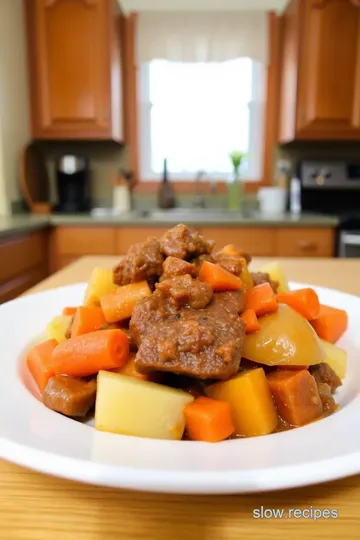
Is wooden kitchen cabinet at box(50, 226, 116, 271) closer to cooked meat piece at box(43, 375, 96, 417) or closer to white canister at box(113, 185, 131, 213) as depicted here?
white canister at box(113, 185, 131, 213)

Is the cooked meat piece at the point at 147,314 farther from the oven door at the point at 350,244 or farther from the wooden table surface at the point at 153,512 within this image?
the oven door at the point at 350,244

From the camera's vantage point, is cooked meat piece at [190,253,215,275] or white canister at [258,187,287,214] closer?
cooked meat piece at [190,253,215,275]

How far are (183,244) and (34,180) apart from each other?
12.2ft

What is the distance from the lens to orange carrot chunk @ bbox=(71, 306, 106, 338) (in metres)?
0.99

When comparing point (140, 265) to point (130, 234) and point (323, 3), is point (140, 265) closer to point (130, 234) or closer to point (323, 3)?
point (130, 234)

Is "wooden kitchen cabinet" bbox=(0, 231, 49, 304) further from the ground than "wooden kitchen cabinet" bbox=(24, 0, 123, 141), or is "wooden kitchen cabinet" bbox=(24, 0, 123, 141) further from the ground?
"wooden kitchen cabinet" bbox=(24, 0, 123, 141)

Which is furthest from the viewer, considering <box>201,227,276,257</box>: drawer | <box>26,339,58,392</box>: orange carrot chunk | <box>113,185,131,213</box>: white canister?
<box>113,185,131,213</box>: white canister

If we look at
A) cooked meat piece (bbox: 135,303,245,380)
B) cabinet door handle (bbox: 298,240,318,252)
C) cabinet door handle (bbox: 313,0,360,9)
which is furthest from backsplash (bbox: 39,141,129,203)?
cooked meat piece (bbox: 135,303,245,380)

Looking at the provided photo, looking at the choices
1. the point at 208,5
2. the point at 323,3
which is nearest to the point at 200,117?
the point at 208,5

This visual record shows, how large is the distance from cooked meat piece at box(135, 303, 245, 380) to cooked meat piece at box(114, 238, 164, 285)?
260mm

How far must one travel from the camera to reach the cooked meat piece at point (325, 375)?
0.94 metres

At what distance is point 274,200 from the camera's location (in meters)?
4.30

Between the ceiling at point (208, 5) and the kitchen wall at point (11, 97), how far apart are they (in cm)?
114

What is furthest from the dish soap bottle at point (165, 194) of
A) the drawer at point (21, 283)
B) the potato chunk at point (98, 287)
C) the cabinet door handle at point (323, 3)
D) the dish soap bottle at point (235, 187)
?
the potato chunk at point (98, 287)
